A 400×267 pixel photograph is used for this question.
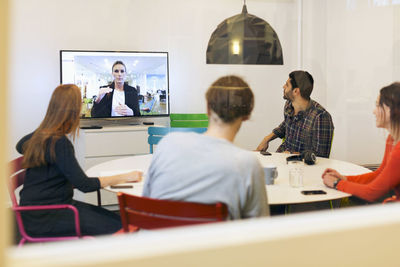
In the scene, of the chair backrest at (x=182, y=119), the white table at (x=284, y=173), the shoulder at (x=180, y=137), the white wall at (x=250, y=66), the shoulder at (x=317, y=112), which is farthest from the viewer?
the shoulder at (x=317, y=112)

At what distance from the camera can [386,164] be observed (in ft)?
5.79

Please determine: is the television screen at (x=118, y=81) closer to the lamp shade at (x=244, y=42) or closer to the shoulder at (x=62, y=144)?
the shoulder at (x=62, y=144)

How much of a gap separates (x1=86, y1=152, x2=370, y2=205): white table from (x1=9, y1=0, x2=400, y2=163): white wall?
7.2 inches

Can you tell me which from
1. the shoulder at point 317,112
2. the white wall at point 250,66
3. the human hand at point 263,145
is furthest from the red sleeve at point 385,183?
the shoulder at point 317,112

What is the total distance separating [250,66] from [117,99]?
758 millimetres

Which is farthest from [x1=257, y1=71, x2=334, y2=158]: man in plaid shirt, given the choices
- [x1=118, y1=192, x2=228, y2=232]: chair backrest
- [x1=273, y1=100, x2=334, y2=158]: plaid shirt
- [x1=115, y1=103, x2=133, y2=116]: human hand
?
[x1=118, y1=192, x2=228, y2=232]: chair backrest

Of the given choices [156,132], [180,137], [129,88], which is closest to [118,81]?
[129,88]

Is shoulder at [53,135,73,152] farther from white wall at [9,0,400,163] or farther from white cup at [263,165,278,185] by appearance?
white cup at [263,165,278,185]

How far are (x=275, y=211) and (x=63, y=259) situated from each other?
97cm

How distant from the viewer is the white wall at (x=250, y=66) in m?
1.91

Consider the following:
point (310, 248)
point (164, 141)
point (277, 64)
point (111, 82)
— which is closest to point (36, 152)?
point (111, 82)

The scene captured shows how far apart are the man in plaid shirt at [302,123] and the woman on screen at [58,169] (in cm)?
110

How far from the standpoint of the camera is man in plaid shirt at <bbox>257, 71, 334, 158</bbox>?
2523 millimetres

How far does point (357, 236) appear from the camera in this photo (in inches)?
A: 34.9
